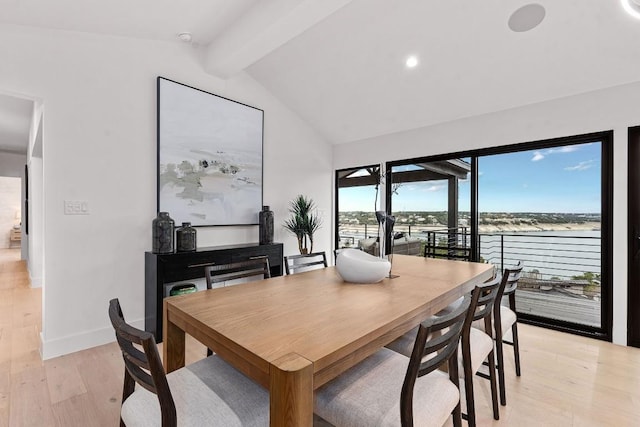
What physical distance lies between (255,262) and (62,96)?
2.13 meters

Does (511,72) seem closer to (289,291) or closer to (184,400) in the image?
(289,291)

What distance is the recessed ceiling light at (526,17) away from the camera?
244cm

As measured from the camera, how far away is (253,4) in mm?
2604

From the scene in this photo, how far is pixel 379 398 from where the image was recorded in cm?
117

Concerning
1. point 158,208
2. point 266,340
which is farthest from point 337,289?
point 158,208

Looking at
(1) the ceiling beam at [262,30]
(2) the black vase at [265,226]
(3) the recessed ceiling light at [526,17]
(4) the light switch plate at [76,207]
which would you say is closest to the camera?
(1) the ceiling beam at [262,30]

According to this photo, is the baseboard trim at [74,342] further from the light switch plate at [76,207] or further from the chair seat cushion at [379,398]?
the chair seat cushion at [379,398]

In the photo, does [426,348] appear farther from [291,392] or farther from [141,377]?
[141,377]

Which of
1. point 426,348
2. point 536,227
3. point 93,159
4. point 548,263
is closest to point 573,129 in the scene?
point 536,227

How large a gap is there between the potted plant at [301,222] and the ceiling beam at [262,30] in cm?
183

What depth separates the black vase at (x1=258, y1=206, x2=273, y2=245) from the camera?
3.82 metres

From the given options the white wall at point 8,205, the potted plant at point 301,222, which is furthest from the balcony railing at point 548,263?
the white wall at point 8,205

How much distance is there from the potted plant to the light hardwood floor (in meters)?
1.90

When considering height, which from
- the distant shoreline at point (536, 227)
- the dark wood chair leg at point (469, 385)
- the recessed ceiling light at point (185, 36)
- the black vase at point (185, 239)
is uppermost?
the recessed ceiling light at point (185, 36)
